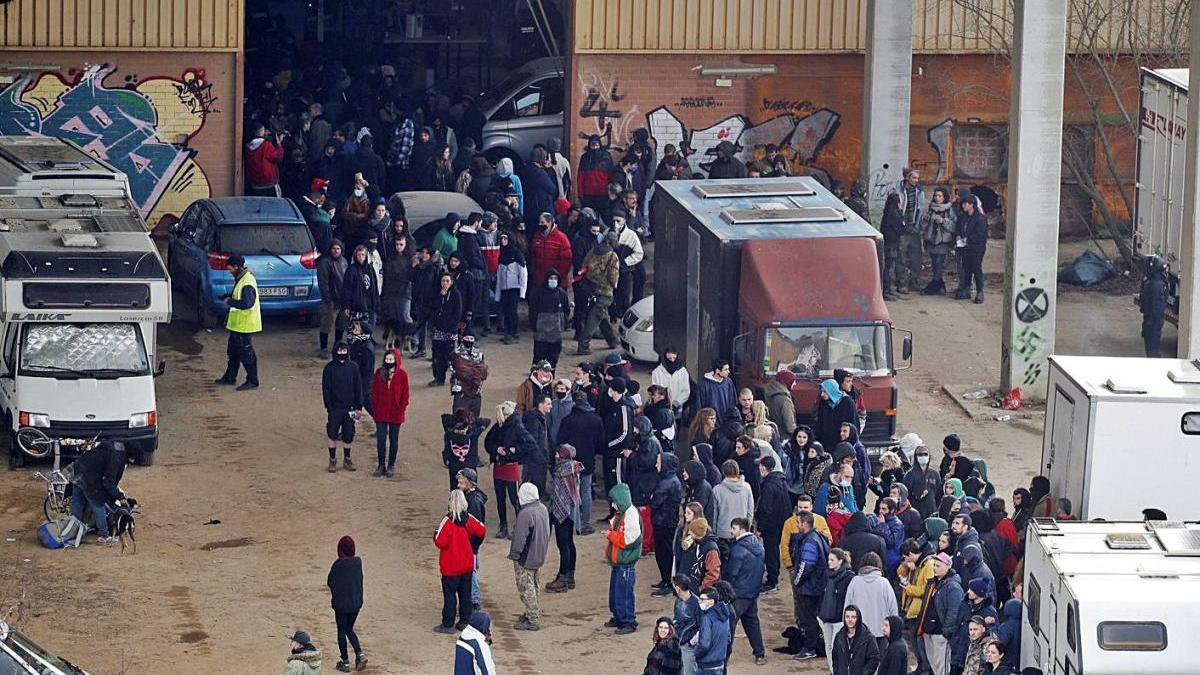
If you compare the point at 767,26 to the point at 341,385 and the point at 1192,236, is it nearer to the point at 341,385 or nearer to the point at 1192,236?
the point at 1192,236

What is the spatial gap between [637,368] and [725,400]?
525 centimetres

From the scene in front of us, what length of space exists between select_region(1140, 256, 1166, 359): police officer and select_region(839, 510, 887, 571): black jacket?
10.9 meters

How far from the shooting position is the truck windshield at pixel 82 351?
23.5 metres

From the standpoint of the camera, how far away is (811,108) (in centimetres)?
3550

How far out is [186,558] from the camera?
2117cm

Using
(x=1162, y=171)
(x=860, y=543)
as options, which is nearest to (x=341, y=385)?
(x=860, y=543)

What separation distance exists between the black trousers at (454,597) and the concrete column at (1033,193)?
10102 mm

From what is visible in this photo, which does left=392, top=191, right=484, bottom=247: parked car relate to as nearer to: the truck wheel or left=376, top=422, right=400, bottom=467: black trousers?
the truck wheel

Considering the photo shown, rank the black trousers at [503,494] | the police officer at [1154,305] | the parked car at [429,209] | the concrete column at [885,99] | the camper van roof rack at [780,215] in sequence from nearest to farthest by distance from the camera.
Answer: the black trousers at [503,494], the camper van roof rack at [780,215], the police officer at [1154,305], the parked car at [429,209], the concrete column at [885,99]

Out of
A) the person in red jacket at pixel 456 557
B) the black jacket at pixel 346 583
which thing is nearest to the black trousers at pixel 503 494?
the person in red jacket at pixel 456 557

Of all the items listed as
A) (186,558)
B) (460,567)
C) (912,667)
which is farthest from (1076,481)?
(186,558)

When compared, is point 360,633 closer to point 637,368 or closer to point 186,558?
point 186,558

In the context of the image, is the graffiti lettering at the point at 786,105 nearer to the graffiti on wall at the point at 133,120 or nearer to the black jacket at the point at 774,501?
the graffiti on wall at the point at 133,120

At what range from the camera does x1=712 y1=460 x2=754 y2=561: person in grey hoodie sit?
19.6 meters
